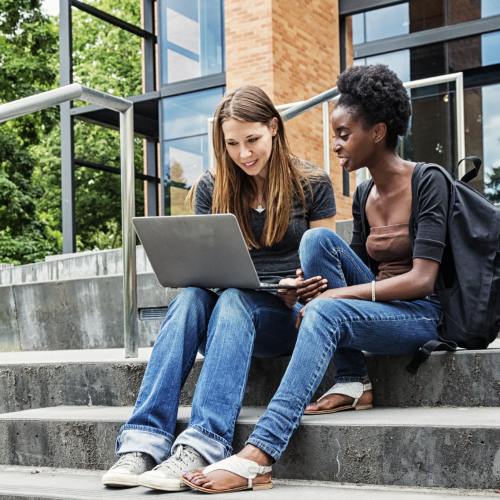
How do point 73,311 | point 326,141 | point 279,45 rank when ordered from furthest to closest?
1. point 279,45
2. point 326,141
3. point 73,311

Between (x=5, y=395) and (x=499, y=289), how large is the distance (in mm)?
2180

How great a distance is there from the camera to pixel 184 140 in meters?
12.1

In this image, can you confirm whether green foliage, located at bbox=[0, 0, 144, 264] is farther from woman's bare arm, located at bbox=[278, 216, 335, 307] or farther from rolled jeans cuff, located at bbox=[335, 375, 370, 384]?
rolled jeans cuff, located at bbox=[335, 375, 370, 384]

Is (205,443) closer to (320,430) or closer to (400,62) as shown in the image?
(320,430)

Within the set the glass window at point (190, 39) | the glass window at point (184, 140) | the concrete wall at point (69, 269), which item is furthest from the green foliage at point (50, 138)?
the concrete wall at point (69, 269)

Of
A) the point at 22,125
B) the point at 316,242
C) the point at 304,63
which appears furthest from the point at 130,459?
the point at 22,125

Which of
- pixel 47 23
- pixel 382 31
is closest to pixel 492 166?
pixel 382 31

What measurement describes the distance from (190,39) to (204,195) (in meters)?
9.53

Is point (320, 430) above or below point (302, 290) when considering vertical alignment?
below

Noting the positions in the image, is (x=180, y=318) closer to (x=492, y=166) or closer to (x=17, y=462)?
(x=17, y=462)

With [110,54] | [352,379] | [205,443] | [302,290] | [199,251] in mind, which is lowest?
[205,443]

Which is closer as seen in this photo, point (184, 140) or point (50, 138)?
point (184, 140)

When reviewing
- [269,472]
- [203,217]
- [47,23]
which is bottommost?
[269,472]

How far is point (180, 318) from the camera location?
86.3 inches
